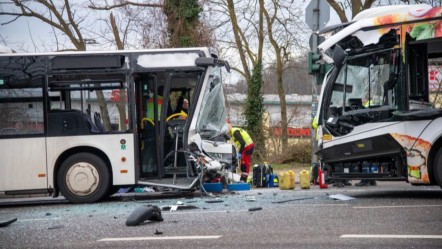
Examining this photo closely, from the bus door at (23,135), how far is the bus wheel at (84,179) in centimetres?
38

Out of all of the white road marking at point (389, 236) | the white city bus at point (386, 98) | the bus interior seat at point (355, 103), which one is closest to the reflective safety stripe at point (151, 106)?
the white city bus at point (386, 98)

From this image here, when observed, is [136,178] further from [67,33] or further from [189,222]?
Answer: [67,33]

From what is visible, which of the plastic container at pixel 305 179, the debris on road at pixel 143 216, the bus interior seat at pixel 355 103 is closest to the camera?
the debris on road at pixel 143 216

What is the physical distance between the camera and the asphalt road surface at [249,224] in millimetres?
8023

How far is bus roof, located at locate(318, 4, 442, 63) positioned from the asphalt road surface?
2.72 metres

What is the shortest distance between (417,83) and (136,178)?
17.5 ft

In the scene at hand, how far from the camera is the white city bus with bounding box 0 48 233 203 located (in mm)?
14281

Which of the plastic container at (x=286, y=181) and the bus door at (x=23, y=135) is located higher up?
the bus door at (x=23, y=135)

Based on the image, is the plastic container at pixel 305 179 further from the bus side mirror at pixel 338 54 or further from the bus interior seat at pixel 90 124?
the bus interior seat at pixel 90 124

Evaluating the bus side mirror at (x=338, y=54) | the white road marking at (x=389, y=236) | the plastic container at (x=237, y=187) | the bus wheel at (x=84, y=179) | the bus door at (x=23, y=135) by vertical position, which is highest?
the bus side mirror at (x=338, y=54)

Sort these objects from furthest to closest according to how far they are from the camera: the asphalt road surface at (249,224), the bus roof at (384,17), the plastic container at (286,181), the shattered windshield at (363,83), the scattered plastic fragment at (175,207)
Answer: the plastic container at (286,181) < the shattered windshield at (363,83) < the bus roof at (384,17) < the scattered plastic fragment at (175,207) < the asphalt road surface at (249,224)

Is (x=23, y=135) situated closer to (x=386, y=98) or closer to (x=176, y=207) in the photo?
(x=176, y=207)

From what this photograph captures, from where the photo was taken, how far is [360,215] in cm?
1007

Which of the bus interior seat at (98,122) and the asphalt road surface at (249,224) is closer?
the asphalt road surface at (249,224)
